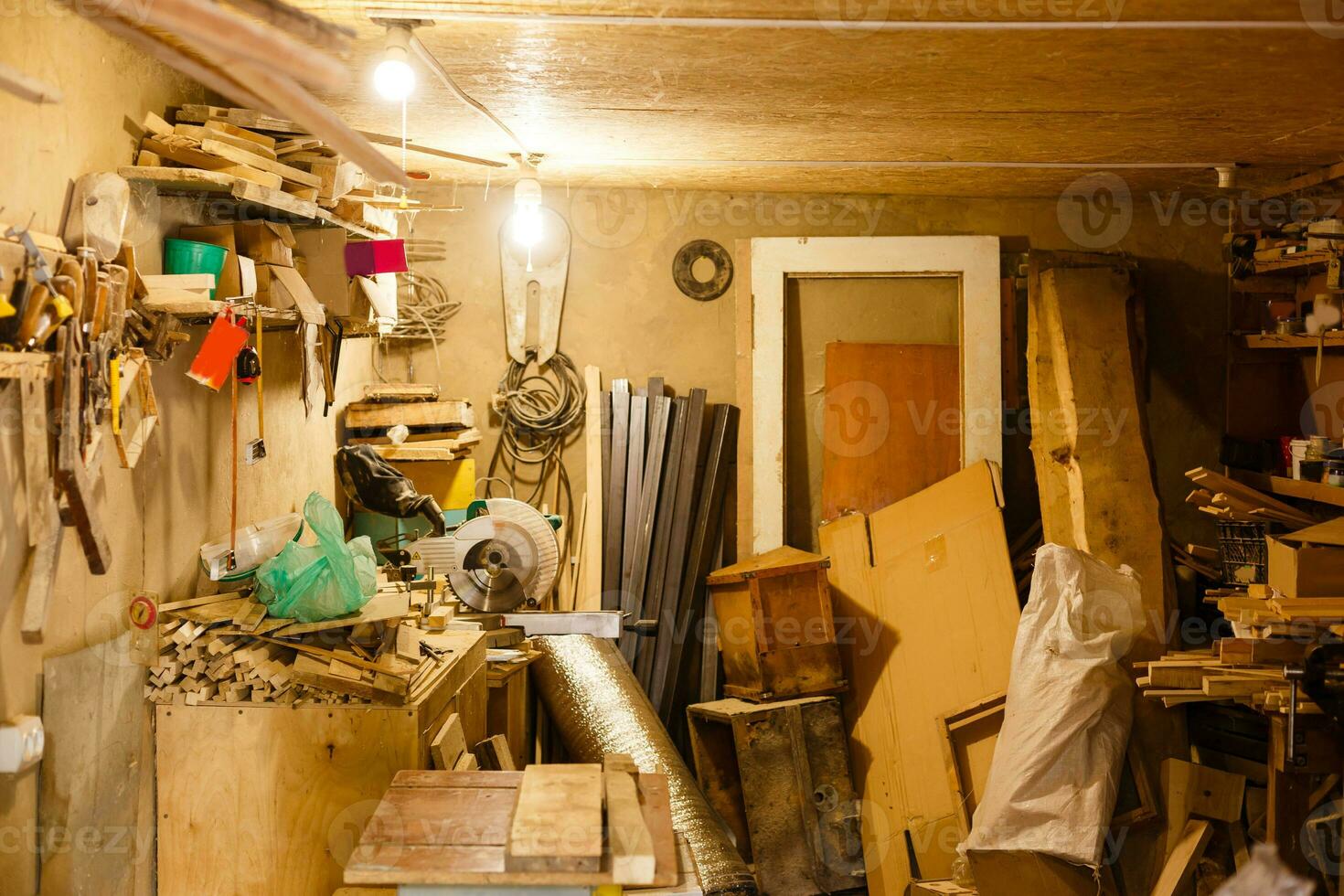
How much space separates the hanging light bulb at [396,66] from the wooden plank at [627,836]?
179cm

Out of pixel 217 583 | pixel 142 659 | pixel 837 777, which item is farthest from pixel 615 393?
pixel 142 659

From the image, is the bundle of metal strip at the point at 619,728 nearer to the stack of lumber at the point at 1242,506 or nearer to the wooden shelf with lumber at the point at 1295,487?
the stack of lumber at the point at 1242,506

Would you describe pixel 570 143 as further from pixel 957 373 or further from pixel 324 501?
pixel 957 373

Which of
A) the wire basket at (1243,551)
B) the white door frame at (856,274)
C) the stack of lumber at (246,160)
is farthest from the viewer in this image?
the white door frame at (856,274)

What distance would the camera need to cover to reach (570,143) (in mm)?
4031

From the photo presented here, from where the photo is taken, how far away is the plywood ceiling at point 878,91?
98.0 inches

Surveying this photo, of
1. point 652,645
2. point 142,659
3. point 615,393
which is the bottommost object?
point 652,645

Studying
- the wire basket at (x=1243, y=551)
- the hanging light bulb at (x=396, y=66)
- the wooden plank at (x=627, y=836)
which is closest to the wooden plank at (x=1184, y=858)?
the wire basket at (x=1243, y=551)

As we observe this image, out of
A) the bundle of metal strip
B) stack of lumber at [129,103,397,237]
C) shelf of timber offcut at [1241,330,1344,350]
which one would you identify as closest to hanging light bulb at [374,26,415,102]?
stack of lumber at [129,103,397,237]

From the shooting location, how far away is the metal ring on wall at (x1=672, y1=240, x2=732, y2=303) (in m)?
5.11

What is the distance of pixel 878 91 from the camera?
3139 mm

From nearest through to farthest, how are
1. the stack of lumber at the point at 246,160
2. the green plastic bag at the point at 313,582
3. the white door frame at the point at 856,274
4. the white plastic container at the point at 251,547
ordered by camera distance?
the stack of lumber at the point at 246,160 → the green plastic bag at the point at 313,582 → the white plastic container at the point at 251,547 → the white door frame at the point at 856,274

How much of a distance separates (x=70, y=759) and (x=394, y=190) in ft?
8.27

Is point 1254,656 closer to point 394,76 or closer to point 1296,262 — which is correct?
point 1296,262
